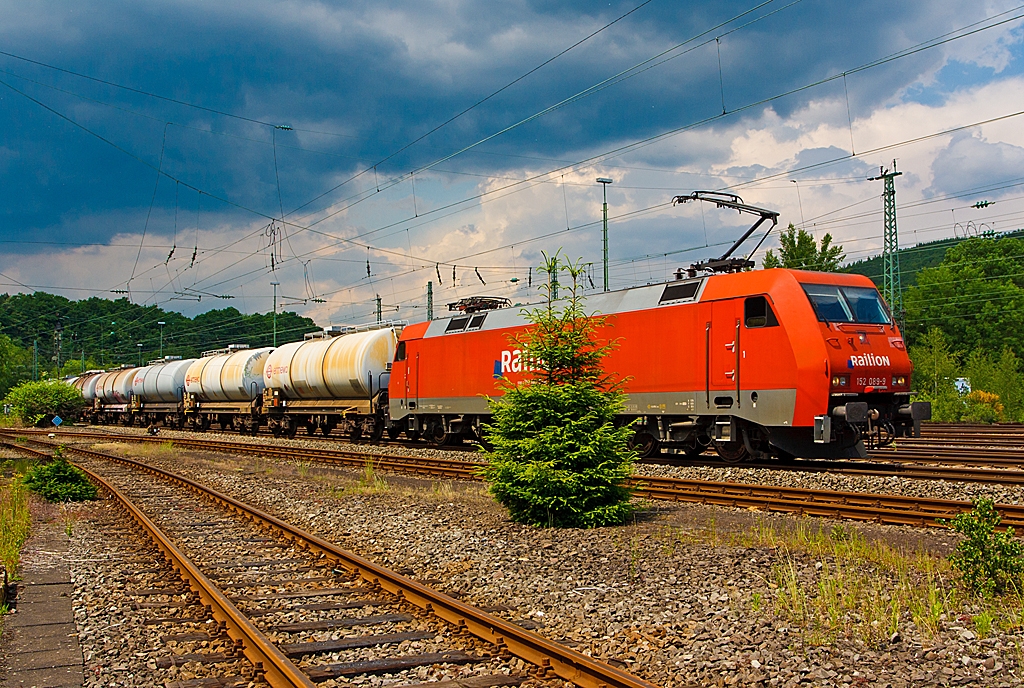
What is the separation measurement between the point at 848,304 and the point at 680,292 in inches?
136

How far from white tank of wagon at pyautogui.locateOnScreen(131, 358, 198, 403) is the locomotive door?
35932mm

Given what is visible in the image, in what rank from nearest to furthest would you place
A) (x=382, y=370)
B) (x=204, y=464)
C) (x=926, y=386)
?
(x=204, y=464), (x=382, y=370), (x=926, y=386)

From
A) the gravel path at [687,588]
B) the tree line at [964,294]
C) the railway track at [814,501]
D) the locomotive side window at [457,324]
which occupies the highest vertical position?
the tree line at [964,294]

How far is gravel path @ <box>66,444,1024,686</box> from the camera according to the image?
599cm

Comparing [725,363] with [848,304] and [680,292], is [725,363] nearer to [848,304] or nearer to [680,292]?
[680,292]

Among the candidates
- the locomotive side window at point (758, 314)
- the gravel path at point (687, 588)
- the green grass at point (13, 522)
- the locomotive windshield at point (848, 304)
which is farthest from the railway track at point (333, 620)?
the locomotive windshield at point (848, 304)

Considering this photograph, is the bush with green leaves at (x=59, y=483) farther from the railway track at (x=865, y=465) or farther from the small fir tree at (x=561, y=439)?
the small fir tree at (x=561, y=439)

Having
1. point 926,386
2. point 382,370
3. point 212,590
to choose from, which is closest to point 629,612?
point 212,590

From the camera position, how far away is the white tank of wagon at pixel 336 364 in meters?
29.3

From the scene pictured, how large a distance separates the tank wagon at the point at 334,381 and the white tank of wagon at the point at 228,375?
4.63 feet

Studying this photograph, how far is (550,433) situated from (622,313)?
818 centimetres

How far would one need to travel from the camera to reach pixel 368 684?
6.02 m

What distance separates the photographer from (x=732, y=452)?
1795cm

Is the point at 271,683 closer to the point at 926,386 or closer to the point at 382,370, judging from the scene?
the point at 382,370
